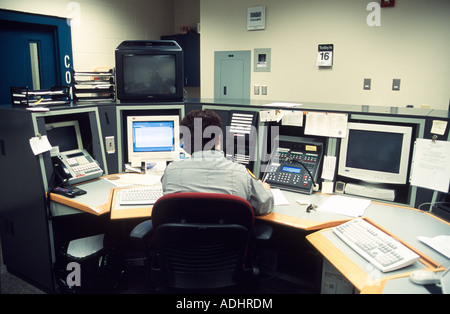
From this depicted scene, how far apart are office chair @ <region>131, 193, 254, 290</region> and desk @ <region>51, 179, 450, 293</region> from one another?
1.09 ft

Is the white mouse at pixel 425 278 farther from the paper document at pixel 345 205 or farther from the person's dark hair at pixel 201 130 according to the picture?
the person's dark hair at pixel 201 130

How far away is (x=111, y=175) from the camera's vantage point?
7.35 ft

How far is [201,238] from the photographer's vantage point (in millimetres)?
1266

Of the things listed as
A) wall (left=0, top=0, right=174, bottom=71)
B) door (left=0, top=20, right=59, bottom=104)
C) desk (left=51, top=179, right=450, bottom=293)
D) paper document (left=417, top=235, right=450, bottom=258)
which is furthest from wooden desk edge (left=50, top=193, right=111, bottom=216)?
wall (left=0, top=0, right=174, bottom=71)

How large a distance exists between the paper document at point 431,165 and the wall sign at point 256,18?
2723 millimetres

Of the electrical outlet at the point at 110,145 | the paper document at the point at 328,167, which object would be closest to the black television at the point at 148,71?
the electrical outlet at the point at 110,145

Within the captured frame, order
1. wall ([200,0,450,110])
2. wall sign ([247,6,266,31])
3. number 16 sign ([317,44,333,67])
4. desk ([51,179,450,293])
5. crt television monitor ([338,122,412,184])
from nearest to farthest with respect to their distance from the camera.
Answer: desk ([51,179,450,293]), crt television monitor ([338,122,412,184]), wall ([200,0,450,110]), number 16 sign ([317,44,333,67]), wall sign ([247,6,266,31])

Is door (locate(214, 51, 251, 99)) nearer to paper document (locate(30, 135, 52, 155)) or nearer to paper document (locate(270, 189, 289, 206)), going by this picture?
paper document (locate(270, 189, 289, 206))

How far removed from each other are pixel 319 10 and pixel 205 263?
10.5 ft

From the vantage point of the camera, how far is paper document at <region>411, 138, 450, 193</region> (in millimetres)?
1609

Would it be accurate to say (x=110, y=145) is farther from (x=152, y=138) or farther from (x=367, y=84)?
(x=367, y=84)

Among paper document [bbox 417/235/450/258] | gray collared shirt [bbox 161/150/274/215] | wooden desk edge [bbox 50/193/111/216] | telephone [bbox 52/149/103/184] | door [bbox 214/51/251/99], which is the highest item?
door [bbox 214/51/251/99]
